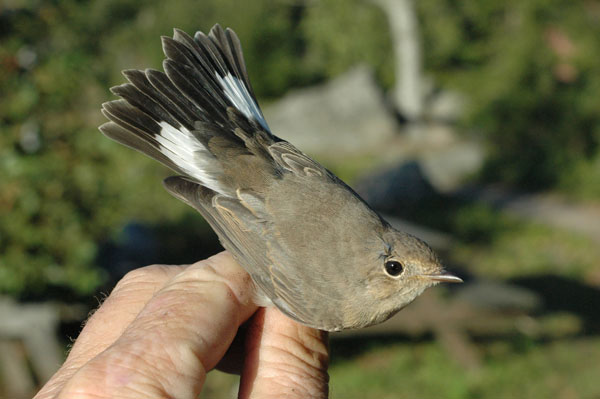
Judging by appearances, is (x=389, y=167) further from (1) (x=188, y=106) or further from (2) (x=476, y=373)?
(1) (x=188, y=106)

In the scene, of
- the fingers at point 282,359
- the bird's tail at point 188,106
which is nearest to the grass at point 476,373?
the fingers at point 282,359

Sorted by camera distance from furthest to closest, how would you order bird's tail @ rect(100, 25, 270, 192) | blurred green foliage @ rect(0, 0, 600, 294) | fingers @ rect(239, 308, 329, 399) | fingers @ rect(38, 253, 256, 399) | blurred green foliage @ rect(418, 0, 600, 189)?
blurred green foliage @ rect(418, 0, 600, 189)
blurred green foliage @ rect(0, 0, 600, 294)
bird's tail @ rect(100, 25, 270, 192)
fingers @ rect(239, 308, 329, 399)
fingers @ rect(38, 253, 256, 399)

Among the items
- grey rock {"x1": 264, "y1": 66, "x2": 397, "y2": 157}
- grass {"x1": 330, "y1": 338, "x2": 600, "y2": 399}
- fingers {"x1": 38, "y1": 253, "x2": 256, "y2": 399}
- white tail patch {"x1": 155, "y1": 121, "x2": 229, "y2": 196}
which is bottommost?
grass {"x1": 330, "y1": 338, "x2": 600, "y2": 399}

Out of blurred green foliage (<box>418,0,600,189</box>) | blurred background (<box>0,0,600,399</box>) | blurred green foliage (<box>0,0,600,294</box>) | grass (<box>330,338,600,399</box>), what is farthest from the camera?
blurred green foliage (<box>418,0,600,189</box>)

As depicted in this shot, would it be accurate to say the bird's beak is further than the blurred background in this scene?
No

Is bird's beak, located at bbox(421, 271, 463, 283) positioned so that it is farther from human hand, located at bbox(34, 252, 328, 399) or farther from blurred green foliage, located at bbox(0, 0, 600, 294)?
blurred green foliage, located at bbox(0, 0, 600, 294)

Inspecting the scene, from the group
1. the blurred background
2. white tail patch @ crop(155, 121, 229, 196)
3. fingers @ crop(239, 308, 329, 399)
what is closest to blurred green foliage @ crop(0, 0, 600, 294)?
the blurred background

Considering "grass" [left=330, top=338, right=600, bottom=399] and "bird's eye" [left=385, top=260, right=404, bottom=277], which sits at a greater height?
"bird's eye" [left=385, top=260, right=404, bottom=277]

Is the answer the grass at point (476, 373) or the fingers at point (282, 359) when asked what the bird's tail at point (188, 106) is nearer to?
the fingers at point (282, 359)

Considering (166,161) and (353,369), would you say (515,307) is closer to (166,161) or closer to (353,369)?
(353,369)
